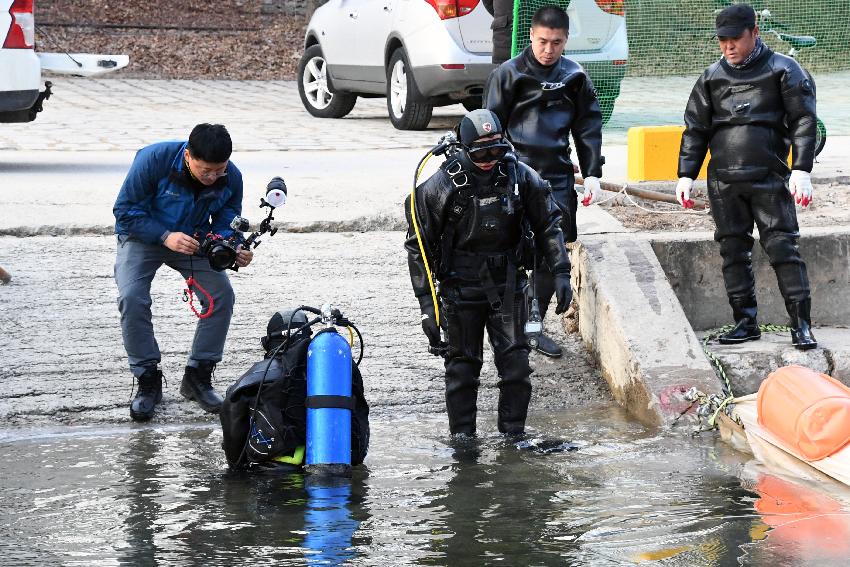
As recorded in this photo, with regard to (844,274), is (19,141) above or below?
above

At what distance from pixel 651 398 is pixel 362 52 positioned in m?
8.18

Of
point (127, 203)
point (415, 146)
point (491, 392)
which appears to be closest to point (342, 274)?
point (491, 392)

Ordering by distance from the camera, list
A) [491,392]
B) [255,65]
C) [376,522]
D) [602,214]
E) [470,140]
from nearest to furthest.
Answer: [376,522] → [470,140] → [491,392] → [602,214] → [255,65]

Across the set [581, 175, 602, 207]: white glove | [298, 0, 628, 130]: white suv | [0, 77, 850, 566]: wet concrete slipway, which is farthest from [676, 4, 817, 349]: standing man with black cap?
[298, 0, 628, 130]: white suv

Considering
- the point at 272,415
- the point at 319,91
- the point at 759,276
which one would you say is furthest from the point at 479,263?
the point at 319,91

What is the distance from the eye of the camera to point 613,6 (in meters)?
12.0

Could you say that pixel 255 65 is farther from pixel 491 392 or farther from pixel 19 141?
pixel 491 392

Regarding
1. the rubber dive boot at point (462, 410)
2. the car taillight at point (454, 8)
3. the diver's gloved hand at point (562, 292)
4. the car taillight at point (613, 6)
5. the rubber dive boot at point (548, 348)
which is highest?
the car taillight at point (454, 8)

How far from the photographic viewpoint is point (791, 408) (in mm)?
6008

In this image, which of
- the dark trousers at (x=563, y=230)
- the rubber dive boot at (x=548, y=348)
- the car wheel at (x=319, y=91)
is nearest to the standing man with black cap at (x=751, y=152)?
the dark trousers at (x=563, y=230)

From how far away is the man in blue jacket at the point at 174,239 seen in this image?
6441 mm

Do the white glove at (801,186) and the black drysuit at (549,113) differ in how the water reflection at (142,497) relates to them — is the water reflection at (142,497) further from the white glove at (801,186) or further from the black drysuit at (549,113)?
the white glove at (801,186)

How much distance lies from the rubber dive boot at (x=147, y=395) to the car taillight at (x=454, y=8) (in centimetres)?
678

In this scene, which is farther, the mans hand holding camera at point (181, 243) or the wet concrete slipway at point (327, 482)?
the mans hand holding camera at point (181, 243)
